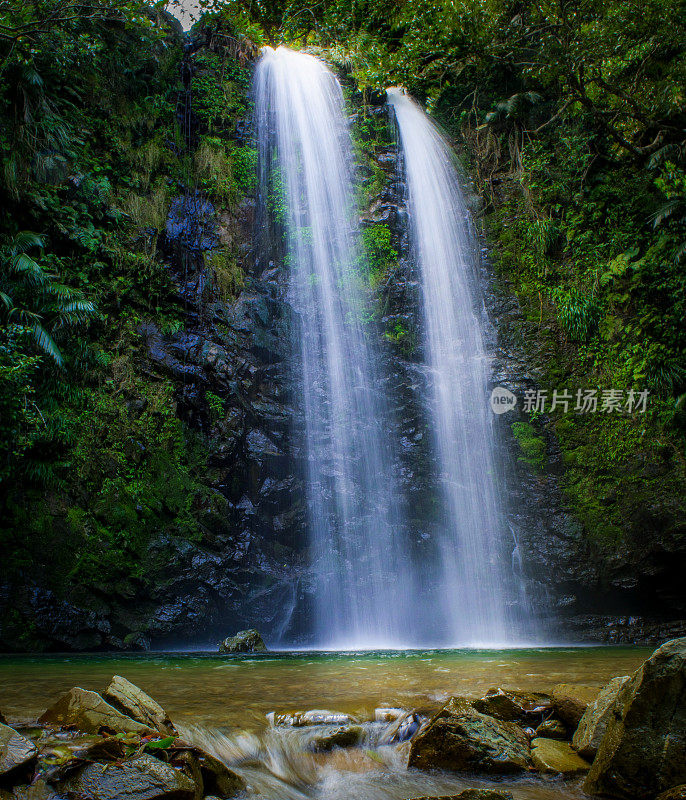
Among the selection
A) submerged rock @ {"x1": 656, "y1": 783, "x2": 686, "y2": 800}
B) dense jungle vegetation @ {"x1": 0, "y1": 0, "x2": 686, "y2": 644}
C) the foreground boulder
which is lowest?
submerged rock @ {"x1": 656, "y1": 783, "x2": 686, "y2": 800}

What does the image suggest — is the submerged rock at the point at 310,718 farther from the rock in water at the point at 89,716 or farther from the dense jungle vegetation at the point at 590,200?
the dense jungle vegetation at the point at 590,200

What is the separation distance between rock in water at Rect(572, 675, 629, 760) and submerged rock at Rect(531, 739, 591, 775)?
6cm

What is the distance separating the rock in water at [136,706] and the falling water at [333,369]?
6.50 metres

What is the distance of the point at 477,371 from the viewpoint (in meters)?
12.0

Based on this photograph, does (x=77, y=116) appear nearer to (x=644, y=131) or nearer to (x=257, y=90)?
(x=257, y=90)

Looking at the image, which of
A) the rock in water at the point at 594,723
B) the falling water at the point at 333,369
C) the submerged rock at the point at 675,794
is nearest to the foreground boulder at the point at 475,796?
the submerged rock at the point at 675,794

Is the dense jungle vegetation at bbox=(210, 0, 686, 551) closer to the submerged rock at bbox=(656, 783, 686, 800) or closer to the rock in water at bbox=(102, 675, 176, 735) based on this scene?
the submerged rock at bbox=(656, 783, 686, 800)

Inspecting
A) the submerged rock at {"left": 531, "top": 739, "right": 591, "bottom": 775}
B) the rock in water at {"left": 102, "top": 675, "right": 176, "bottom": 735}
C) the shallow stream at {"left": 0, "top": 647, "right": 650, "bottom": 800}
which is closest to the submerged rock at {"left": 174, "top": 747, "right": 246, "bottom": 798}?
the shallow stream at {"left": 0, "top": 647, "right": 650, "bottom": 800}

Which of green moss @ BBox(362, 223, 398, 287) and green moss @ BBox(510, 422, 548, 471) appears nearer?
green moss @ BBox(510, 422, 548, 471)

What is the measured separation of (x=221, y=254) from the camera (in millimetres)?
12094

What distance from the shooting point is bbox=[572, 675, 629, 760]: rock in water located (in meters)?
3.22

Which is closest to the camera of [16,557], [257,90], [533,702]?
[533,702]

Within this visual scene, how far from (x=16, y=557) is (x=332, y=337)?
7.55m

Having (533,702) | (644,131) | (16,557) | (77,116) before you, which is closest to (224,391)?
(16,557)
